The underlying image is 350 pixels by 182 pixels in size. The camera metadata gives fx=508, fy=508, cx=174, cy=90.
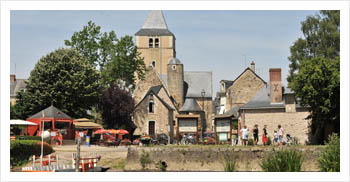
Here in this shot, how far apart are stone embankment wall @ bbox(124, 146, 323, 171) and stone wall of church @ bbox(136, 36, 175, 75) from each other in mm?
49389

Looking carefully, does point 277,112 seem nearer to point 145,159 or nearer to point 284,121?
point 284,121

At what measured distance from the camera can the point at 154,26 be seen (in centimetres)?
7969

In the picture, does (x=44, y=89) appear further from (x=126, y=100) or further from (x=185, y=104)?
(x=185, y=104)

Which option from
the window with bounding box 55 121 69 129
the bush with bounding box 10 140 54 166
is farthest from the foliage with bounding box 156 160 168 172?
the window with bounding box 55 121 69 129

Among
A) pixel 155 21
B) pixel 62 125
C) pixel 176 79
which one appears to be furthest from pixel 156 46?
pixel 62 125

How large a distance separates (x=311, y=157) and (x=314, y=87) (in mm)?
9403

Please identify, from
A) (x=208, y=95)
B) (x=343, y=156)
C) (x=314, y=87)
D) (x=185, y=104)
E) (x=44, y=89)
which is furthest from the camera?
(x=208, y=95)

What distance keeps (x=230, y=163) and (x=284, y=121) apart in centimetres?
1364

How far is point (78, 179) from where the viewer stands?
759 inches

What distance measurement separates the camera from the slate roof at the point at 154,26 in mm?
77750

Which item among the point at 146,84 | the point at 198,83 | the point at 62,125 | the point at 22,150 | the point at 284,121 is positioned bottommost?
the point at 22,150

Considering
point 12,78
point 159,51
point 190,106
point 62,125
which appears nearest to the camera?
point 62,125

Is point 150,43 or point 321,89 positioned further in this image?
point 150,43

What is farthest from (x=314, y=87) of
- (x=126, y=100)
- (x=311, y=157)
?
(x=126, y=100)
